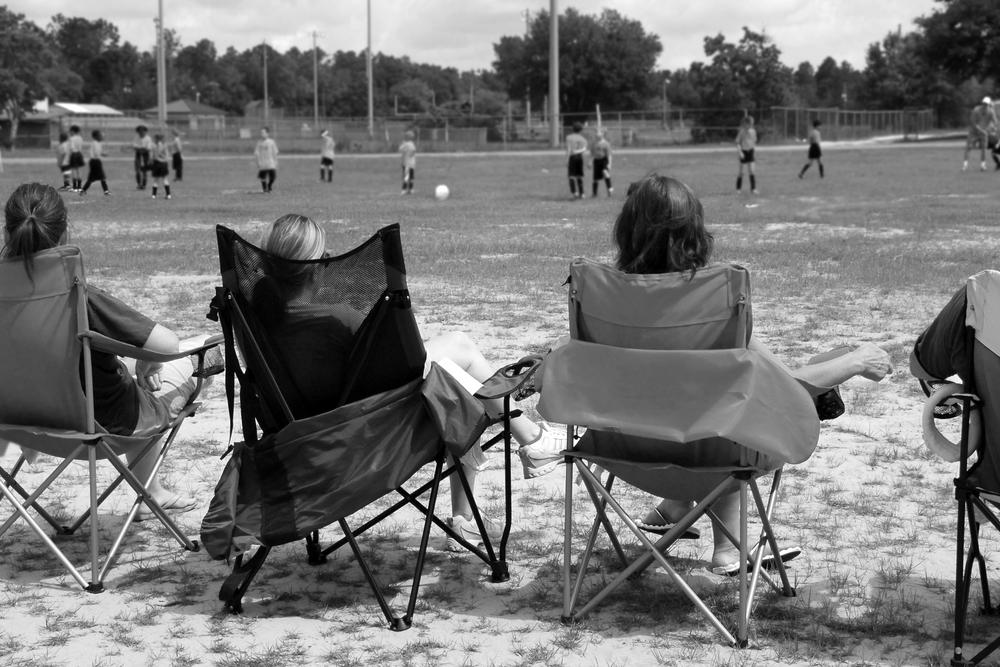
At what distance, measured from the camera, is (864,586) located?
14.2ft

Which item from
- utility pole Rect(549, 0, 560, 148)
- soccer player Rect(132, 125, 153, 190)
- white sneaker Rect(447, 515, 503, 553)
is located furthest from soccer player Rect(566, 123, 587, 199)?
utility pole Rect(549, 0, 560, 148)

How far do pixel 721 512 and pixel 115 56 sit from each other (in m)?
157

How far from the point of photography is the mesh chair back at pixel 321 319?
4082mm

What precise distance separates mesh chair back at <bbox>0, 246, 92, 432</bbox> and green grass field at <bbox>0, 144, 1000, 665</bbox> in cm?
63

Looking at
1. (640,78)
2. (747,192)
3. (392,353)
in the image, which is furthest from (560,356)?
(640,78)

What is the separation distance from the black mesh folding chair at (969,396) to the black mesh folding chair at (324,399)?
4.35 ft

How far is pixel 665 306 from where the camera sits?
3.84 meters

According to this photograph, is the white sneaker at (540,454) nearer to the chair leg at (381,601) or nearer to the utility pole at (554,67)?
the chair leg at (381,601)

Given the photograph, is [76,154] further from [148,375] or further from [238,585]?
[238,585]

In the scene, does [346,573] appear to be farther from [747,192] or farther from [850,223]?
[747,192]

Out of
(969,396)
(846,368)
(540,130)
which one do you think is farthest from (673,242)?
(540,130)

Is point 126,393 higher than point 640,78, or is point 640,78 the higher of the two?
point 640,78

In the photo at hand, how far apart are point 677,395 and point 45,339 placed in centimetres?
220

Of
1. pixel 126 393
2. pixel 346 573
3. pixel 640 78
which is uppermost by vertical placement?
pixel 640 78
